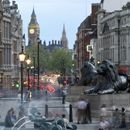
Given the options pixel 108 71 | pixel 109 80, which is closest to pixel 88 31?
pixel 108 71

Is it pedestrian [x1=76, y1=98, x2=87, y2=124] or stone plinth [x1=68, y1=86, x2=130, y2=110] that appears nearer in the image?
pedestrian [x1=76, y1=98, x2=87, y2=124]

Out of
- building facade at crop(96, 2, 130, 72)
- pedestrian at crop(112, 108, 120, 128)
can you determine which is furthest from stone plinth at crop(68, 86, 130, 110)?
building facade at crop(96, 2, 130, 72)

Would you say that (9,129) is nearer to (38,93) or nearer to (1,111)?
(1,111)

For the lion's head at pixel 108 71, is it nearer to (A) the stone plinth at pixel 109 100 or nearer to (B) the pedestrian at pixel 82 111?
(A) the stone plinth at pixel 109 100

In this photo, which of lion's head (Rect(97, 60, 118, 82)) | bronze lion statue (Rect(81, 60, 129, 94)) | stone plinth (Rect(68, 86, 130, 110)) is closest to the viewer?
stone plinth (Rect(68, 86, 130, 110))

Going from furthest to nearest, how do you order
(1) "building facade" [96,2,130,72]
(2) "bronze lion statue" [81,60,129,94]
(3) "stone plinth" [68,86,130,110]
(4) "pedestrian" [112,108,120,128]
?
(1) "building facade" [96,2,130,72] → (2) "bronze lion statue" [81,60,129,94] → (3) "stone plinth" [68,86,130,110] → (4) "pedestrian" [112,108,120,128]

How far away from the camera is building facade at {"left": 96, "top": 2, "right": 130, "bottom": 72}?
12662 centimetres

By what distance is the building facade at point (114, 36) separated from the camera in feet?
415

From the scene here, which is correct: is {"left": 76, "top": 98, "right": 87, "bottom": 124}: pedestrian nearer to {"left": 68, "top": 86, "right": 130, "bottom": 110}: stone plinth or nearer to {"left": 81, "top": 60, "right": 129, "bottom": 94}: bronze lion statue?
{"left": 68, "top": 86, "right": 130, "bottom": 110}: stone plinth

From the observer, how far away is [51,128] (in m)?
25.9

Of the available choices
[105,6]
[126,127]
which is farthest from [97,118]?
[105,6]

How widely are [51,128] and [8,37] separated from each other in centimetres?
9299

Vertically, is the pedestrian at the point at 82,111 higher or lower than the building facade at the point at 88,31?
lower

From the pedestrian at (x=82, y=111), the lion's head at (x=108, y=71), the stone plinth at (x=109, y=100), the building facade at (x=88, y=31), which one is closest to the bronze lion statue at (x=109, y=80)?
the lion's head at (x=108, y=71)
